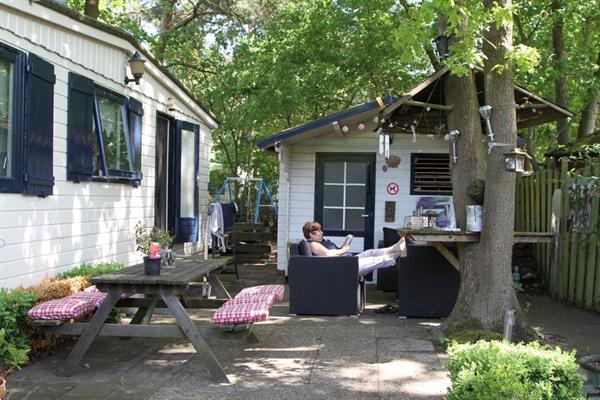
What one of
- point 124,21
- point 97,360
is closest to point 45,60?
point 97,360

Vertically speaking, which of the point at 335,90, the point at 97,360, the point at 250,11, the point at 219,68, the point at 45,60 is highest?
the point at 250,11

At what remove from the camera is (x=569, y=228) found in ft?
26.8

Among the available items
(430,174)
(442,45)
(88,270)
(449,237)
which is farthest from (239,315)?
(430,174)

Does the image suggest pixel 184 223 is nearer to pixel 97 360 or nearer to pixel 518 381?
pixel 97 360

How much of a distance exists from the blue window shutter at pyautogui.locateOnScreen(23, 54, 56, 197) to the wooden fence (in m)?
6.34

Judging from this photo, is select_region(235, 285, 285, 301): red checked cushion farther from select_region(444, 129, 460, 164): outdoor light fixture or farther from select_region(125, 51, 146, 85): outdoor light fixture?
select_region(125, 51, 146, 85): outdoor light fixture

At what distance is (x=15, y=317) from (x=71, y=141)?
2.25m

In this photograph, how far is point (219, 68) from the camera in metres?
19.2

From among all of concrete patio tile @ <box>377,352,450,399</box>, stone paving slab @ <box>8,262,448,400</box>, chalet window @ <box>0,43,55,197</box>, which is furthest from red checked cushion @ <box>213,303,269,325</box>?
chalet window @ <box>0,43,55,197</box>

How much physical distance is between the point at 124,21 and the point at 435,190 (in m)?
10.1

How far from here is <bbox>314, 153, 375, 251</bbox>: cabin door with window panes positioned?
34.1 ft

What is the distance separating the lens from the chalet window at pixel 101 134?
6.55 meters

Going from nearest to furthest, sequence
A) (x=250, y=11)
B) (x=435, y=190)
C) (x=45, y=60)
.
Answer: (x=45, y=60)
(x=435, y=190)
(x=250, y=11)

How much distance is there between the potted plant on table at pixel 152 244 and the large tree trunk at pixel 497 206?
10.2ft
